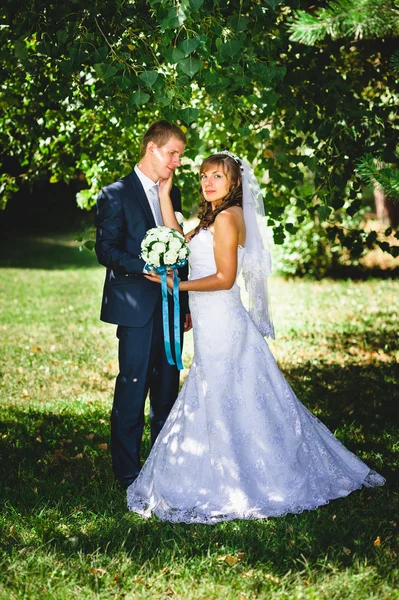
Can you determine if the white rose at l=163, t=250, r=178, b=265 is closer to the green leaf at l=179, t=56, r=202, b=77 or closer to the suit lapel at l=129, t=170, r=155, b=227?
the suit lapel at l=129, t=170, r=155, b=227

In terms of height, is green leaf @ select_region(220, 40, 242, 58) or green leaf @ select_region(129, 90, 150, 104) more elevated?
green leaf @ select_region(220, 40, 242, 58)

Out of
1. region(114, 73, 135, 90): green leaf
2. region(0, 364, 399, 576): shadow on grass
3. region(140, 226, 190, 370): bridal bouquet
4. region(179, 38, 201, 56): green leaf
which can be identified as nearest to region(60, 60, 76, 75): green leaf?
region(114, 73, 135, 90): green leaf

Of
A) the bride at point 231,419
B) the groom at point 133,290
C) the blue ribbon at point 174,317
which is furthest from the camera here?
the groom at point 133,290

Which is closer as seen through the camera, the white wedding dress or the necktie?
the white wedding dress

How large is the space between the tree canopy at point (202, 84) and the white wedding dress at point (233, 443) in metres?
1.20

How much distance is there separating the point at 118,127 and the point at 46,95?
772 millimetres

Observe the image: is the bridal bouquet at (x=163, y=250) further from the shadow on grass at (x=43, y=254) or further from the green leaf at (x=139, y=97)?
the shadow on grass at (x=43, y=254)

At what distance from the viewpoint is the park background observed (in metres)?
3.27

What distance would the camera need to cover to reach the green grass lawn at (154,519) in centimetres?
322

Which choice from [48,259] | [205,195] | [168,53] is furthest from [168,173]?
[48,259]

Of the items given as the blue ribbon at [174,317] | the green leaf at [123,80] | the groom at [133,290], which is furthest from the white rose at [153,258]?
the green leaf at [123,80]

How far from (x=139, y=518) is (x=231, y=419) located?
2.65ft

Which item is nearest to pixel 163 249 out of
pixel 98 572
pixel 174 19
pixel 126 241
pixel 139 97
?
pixel 126 241

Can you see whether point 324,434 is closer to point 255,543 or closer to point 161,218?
point 255,543
